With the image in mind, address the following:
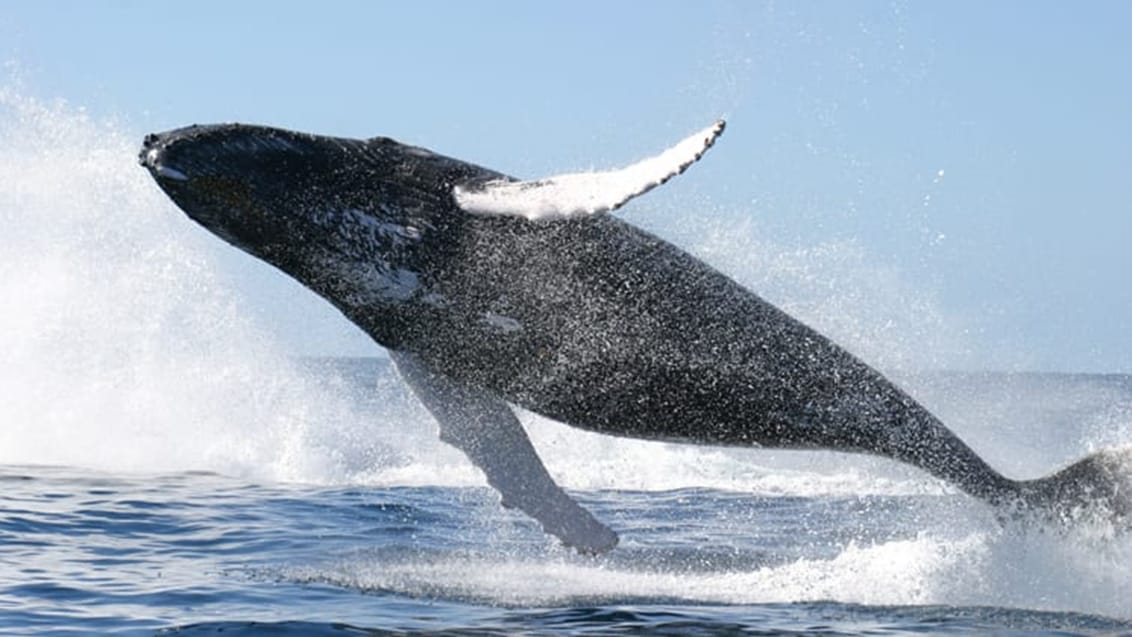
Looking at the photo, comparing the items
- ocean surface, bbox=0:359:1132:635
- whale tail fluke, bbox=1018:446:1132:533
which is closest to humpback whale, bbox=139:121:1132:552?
whale tail fluke, bbox=1018:446:1132:533

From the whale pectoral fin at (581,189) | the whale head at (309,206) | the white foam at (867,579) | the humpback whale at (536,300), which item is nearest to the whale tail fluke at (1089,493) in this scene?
the humpback whale at (536,300)

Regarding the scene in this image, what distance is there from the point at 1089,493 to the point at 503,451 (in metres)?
3.77

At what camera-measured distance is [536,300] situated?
995 centimetres

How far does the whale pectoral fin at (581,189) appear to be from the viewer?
9.01 metres

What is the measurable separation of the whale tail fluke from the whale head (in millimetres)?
4148

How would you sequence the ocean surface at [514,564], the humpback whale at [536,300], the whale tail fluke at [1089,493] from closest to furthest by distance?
the ocean surface at [514,564], the humpback whale at [536,300], the whale tail fluke at [1089,493]

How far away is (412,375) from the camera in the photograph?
10625 millimetres

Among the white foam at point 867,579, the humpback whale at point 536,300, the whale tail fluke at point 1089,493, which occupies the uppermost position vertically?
the humpback whale at point 536,300

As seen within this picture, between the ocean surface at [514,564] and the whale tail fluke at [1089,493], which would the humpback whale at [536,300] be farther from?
the ocean surface at [514,564]

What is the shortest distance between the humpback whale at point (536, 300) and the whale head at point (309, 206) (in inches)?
0.4

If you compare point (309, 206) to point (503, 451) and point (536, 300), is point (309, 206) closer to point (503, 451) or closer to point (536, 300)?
point (536, 300)

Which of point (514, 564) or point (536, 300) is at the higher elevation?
point (536, 300)

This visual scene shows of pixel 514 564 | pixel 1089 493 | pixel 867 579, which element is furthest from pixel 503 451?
pixel 1089 493

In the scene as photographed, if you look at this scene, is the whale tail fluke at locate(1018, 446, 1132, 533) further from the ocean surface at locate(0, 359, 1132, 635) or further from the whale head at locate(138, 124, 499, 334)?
the whale head at locate(138, 124, 499, 334)
